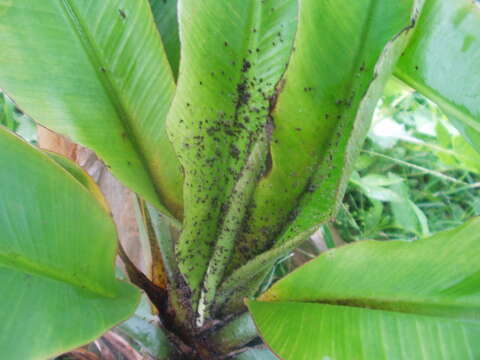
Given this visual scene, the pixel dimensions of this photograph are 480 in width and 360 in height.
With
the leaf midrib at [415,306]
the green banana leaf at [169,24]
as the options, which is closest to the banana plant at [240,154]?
the leaf midrib at [415,306]

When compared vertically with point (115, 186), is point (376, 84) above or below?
above

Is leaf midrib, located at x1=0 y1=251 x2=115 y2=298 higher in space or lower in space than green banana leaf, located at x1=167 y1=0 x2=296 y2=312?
lower

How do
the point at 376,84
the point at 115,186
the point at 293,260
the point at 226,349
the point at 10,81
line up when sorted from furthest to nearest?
the point at 293,260 → the point at 115,186 → the point at 226,349 → the point at 10,81 → the point at 376,84

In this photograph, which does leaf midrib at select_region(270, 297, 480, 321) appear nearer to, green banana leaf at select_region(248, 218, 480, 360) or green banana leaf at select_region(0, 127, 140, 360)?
green banana leaf at select_region(248, 218, 480, 360)

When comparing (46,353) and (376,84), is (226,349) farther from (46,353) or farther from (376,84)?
(376,84)

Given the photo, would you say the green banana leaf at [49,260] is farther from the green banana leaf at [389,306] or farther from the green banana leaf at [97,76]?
the green banana leaf at [389,306]

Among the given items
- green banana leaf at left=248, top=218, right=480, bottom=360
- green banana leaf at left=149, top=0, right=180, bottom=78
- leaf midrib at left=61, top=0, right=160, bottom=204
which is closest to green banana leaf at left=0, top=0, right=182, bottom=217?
leaf midrib at left=61, top=0, right=160, bottom=204

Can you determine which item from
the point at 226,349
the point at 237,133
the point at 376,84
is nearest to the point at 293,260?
the point at 226,349
